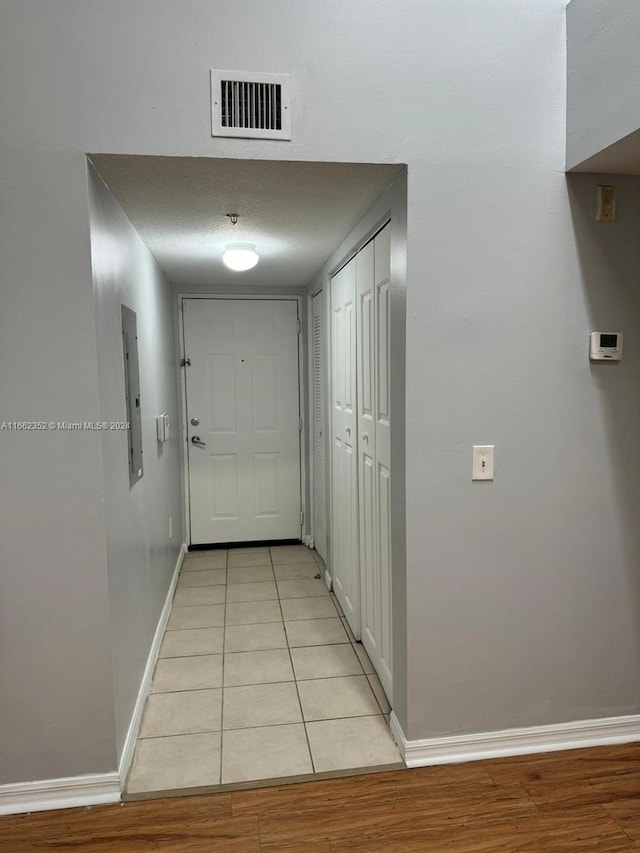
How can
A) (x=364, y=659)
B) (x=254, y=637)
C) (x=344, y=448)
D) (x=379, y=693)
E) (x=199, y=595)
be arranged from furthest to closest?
(x=199, y=595)
(x=344, y=448)
(x=254, y=637)
(x=364, y=659)
(x=379, y=693)

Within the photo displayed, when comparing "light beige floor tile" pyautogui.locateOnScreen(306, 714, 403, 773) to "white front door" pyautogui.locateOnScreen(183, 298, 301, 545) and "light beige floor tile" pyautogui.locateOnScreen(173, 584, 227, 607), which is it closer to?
"light beige floor tile" pyautogui.locateOnScreen(173, 584, 227, 607)

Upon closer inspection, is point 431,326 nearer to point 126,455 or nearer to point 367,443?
point 367,443

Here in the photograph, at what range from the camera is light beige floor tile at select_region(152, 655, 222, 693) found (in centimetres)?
247

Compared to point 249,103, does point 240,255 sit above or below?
below

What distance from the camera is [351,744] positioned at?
2.07 metres

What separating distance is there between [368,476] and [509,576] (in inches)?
32.4

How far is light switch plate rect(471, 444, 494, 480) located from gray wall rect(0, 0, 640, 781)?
0.04 meters

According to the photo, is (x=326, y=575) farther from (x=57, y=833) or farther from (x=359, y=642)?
(x=57, y=833)

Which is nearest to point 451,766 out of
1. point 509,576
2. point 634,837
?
point 634,837

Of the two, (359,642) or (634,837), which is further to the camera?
(359,642)

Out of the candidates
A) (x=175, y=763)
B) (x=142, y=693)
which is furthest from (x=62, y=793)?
(x=142, y=693)

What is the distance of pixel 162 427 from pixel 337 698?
1686 millimetres

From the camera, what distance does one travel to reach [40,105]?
1638 mm

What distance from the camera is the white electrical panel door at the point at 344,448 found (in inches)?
112
